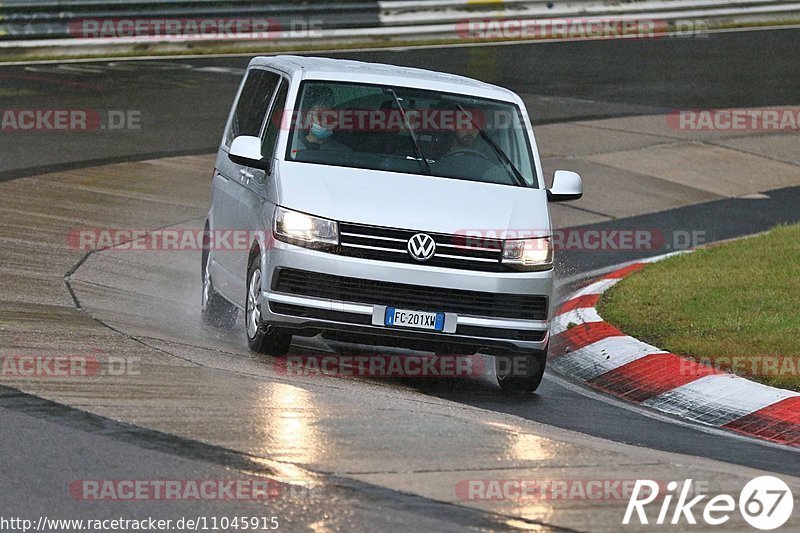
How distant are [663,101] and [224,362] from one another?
15.2 metres

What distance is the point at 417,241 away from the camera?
8.12m

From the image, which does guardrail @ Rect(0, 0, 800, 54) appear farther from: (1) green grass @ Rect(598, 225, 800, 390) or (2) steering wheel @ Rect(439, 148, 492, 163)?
(2) steering wheel @ Rect(439, 148, 492, 163)

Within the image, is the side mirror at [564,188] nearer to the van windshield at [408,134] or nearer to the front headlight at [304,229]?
the van windshield at [408,134]

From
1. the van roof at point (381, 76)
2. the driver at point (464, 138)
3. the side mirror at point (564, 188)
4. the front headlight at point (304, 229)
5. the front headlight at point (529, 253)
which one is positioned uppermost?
the van roof at point (381, 76)

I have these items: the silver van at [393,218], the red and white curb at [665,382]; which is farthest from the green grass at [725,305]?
the silver van at [393,218]

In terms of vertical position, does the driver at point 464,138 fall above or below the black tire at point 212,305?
above

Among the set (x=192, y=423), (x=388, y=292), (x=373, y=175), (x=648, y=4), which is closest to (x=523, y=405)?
(x=388, y=292)

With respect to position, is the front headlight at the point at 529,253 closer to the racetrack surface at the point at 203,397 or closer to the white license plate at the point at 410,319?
the white license plate at the point at 410,319

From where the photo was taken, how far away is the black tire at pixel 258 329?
8523 mm

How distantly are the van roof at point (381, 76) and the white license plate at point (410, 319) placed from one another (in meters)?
1.90

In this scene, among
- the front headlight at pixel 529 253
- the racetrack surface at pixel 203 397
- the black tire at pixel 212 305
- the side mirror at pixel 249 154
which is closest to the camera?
the racetrack surface at pixel 203 397

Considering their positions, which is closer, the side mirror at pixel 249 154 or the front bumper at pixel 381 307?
the front bumper at pixel 381 307

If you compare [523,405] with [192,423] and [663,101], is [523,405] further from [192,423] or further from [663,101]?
→ [663,101]

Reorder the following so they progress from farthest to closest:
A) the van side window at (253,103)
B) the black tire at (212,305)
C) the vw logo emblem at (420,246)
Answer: the black tire at (212,305), the van side window at (253,103), the vw logo emblem at (420,246)
